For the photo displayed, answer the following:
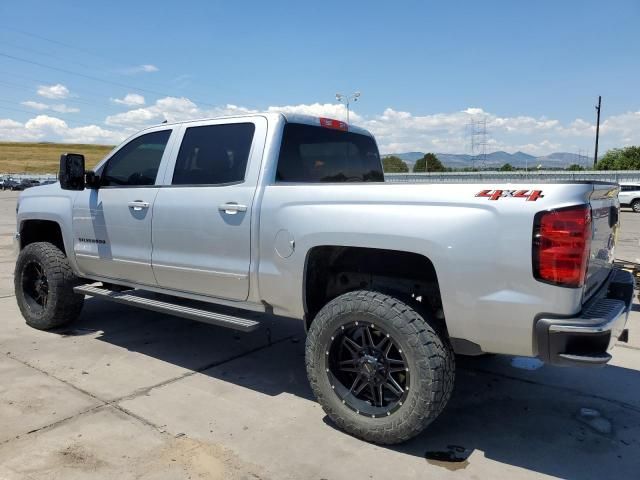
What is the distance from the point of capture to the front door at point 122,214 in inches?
177

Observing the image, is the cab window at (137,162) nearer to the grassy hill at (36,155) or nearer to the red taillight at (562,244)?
the red taillight at (562,244)

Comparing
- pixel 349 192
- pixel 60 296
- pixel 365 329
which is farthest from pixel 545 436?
pixel 60 296

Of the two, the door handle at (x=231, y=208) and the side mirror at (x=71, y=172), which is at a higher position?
the side mirror at (x=71, y=172)

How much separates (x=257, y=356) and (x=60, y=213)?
2.41 meters

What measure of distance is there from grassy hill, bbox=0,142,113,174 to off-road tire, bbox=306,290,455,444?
2514 inches

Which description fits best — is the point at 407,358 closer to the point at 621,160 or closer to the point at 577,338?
the point at 577,338

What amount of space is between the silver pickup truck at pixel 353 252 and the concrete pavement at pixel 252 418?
344mm

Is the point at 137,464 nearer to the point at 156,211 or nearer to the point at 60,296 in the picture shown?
the point at 156,211

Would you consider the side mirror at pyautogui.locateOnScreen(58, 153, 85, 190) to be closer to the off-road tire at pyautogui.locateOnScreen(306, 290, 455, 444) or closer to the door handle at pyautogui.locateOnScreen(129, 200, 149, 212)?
the door handle at pyautogui.locateOnScreen(129, 200, 149, 212)

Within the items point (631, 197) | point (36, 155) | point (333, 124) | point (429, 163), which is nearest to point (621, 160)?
point (429, 163)

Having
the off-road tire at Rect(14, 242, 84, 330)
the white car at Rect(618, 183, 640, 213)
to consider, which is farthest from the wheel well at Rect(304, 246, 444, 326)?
the white car at Rect(618, 183, 640, 213)

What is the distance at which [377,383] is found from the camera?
Answer: 3.22 meters

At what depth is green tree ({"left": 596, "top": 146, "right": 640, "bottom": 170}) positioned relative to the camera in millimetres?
51412

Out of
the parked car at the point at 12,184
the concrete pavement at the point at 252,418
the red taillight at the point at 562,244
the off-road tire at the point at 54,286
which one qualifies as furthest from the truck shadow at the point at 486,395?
the parked car at the point at 12,184
